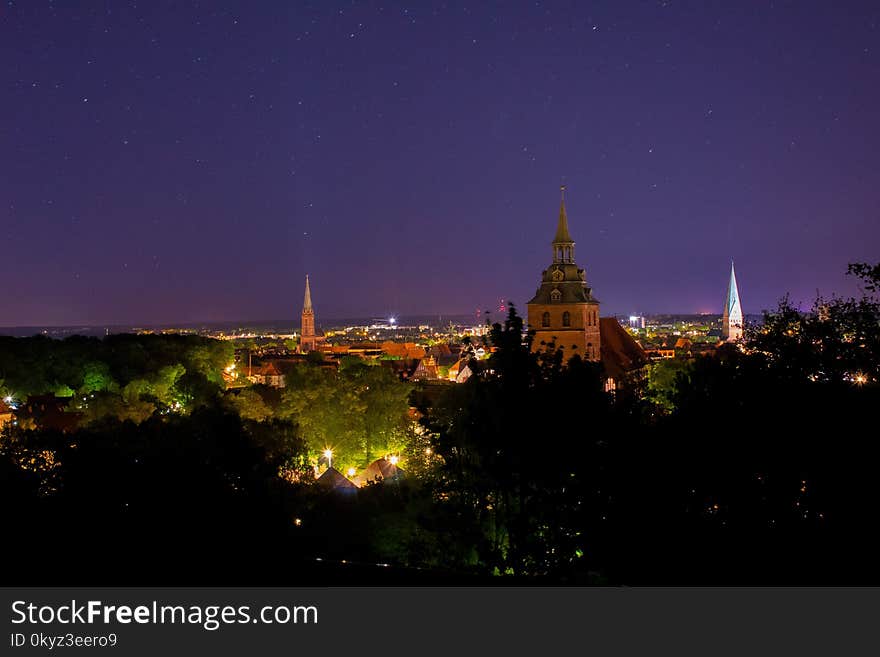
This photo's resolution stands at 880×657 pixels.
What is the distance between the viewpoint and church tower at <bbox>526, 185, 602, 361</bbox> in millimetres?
52562

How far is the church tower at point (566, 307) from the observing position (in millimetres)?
52562

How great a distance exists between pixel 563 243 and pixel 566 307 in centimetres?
572

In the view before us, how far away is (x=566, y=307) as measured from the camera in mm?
52594

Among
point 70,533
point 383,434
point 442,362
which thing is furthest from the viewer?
point 442,362

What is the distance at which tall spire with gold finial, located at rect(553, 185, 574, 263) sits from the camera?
5466cm

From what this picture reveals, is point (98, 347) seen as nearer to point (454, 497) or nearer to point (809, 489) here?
point (454, 497)

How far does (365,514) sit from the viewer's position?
20.6 meters

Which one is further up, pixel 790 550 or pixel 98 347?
pixel 98 347

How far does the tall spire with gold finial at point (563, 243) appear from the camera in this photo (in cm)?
5466

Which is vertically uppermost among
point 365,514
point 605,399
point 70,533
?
point 605,399

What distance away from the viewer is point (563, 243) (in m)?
55.4

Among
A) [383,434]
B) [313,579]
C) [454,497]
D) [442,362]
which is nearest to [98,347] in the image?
[383,434]

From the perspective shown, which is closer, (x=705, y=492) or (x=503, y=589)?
(x=503, y=589)

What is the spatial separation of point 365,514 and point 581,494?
9.88m
